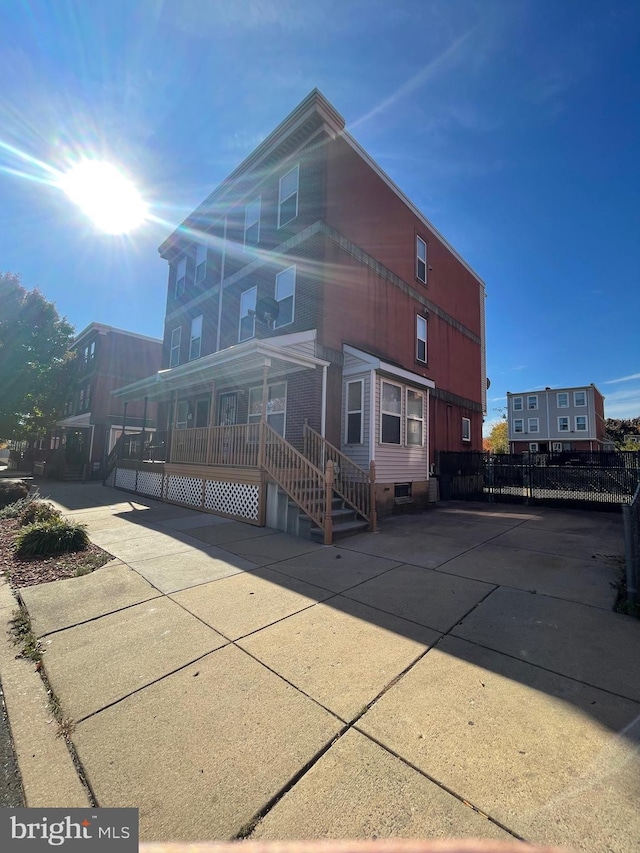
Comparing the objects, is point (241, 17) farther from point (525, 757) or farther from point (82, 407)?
point (82, 407)

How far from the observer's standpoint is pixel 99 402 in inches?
948

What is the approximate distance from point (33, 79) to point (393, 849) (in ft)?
41.5

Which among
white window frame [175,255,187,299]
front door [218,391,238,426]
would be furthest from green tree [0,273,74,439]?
front door [218,391,238,426]

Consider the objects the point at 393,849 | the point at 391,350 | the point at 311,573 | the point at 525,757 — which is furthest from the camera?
the point at 391,350

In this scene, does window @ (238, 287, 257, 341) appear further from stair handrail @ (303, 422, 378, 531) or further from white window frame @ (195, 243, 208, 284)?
stair handrail @ (303, 422, 378, 531)

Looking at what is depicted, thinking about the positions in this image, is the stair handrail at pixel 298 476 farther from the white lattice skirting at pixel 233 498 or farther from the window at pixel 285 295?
the window at pixel 285 295

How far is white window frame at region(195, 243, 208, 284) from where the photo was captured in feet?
52.1

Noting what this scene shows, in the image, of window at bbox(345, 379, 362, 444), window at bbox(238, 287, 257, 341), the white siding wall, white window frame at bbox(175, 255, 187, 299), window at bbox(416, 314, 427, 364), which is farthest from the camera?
white window frame at bbox(175, 255, 187, 299)

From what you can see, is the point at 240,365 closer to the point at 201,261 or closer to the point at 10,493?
the point at 10,493

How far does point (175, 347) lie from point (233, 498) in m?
11.2

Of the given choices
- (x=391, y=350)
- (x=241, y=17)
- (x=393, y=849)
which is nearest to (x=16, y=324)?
(x=241, y=17)

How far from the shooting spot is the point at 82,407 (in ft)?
85.2

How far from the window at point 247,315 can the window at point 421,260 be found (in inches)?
259

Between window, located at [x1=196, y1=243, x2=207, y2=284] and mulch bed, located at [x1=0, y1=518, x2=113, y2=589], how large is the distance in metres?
12.8
